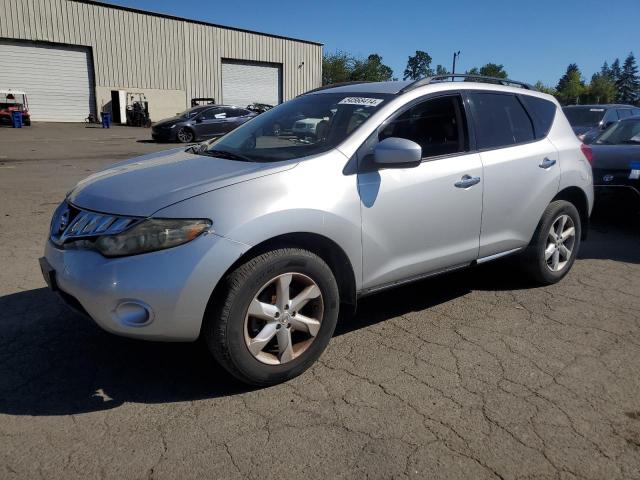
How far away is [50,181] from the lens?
10.2 m

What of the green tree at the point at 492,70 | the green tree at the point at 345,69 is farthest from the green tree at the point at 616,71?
the green tree at the point at 345,69

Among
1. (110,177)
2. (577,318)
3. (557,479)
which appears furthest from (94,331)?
(577,318)

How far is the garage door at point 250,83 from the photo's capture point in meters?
37.8

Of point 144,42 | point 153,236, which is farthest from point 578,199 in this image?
point 144,42

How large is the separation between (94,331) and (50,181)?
7.61 meters

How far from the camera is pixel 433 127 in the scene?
12.3 feet

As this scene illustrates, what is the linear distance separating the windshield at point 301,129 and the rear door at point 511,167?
94cm

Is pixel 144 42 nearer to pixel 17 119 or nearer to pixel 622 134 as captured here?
pixel 17 119

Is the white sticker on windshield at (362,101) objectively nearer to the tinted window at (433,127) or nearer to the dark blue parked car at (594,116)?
the tinted window at (433,127)

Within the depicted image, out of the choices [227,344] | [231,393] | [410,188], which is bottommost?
[231,393]

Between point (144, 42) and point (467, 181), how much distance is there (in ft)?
113

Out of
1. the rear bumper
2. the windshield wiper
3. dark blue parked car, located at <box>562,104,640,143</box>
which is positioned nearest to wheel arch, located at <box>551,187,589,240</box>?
the windshield wiper

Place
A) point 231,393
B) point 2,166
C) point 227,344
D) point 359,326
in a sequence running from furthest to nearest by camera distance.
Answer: point 2,166
point 359,326
point 231,393
point 227,344

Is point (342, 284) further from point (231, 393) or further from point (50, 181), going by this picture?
point (50, 181)
